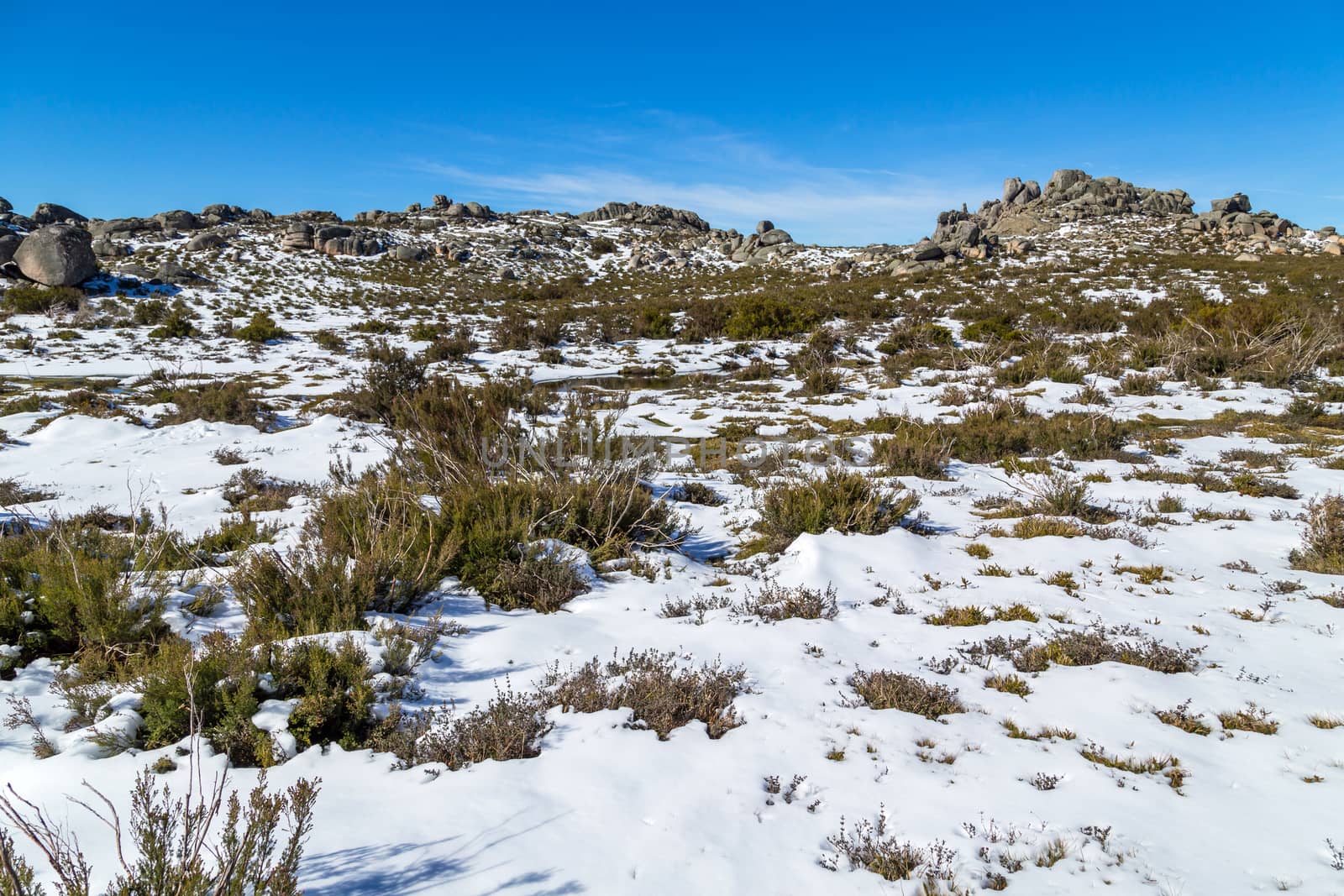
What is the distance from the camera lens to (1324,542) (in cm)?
424

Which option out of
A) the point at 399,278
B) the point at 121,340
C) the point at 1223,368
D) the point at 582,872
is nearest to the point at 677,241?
the point at 399,278

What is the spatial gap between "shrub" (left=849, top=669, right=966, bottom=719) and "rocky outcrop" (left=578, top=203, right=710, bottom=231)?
74.2 m

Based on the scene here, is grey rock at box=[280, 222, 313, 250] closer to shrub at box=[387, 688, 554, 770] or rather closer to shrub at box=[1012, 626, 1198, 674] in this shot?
shrub at box=[387, 688, 554, 770]

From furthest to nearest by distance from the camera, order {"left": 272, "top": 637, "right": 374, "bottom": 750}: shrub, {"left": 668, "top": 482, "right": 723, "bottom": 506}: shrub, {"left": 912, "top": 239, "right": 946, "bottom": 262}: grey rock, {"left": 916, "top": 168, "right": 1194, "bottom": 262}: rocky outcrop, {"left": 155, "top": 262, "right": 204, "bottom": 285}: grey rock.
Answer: {"left": 916, "top": 168, "right": 1194, "bottom": 262}: rocky outcrop < {"left": 912, "top": 239, "right": 946, "bottom": 262}: grey rock < {"left": 155, "top": 262, "right": 204, "bottom": 285}: grey rock < {"left": 668, "top": 482, "right": 723, "bottom": 506}: shrub < {"left": 272, "top": 637, "right": 374, "bottom": 750}: shrub

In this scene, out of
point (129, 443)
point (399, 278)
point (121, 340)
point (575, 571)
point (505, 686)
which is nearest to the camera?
point (505, 686)

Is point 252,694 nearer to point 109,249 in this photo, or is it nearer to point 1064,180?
point 109,249

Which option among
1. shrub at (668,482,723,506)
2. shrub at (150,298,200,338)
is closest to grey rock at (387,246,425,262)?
shrub at (150,298,200,338)

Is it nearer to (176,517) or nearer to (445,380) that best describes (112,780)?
(176,517)

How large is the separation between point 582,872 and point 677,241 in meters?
61.4

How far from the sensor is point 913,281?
28.1 metres

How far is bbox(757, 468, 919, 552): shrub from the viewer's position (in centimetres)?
502

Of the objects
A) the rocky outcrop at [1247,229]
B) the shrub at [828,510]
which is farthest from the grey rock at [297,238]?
the rocky outcrop at [1247,229]

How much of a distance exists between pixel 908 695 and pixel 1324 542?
383cm

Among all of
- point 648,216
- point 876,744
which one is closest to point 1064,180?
point 648,216
